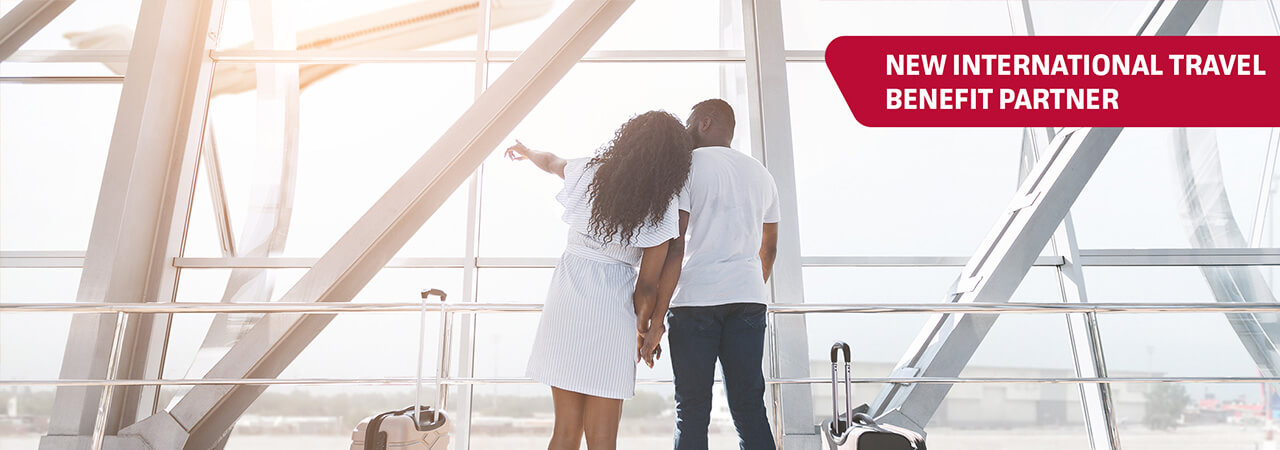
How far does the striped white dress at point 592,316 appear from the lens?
1681 millimetres

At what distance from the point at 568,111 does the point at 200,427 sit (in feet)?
6.54

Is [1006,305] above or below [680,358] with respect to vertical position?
above

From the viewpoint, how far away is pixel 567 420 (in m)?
1.70

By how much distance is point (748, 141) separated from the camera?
12.0 feet

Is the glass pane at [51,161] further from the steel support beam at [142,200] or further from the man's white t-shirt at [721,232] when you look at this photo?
the man's white t-shirt at [721,232]

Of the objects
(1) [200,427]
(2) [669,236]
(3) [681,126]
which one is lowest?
(1) [200,427]

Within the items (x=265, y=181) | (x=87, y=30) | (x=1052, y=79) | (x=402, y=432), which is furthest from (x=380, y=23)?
(x=1052, y=79)

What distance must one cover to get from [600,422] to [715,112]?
818 millimetres

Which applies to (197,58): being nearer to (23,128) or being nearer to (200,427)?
(23,128)

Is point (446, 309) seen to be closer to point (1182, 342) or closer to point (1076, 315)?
point (1076, 315)

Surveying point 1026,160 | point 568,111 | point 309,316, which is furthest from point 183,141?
point 1026,160

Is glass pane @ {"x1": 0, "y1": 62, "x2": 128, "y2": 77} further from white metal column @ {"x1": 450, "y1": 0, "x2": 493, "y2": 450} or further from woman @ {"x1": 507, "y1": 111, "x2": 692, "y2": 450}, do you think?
woman @ {"x1": 507, "y1": 111, "x2": 692, "y2": 450}

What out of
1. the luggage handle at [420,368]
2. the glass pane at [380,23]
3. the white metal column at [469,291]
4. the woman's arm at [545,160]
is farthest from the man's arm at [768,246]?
the glass pane at [380,23]

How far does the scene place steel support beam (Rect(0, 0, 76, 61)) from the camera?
12.0 feet
